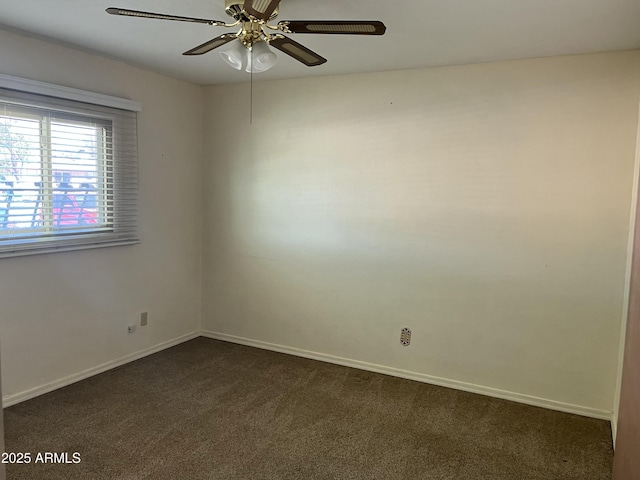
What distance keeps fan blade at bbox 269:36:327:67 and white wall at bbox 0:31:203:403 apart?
5.71ft

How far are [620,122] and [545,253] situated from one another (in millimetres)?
905

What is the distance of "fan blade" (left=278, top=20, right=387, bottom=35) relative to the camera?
1.76 metres

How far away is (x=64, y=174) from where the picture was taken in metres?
3.08

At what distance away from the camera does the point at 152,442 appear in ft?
8.21

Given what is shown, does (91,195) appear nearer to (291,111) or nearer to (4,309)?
(4,309)

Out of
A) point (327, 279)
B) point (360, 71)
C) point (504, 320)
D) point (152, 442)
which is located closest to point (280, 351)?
point (327, 279)

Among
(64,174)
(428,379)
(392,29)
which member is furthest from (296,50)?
(428,379)

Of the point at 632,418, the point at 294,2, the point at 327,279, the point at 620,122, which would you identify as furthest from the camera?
the point at 327,279

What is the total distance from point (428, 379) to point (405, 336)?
356mm

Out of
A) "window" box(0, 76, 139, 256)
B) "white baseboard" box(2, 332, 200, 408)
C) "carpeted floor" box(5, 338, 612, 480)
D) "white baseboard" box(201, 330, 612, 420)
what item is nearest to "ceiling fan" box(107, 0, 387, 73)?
"window" box(0, 76, 139, 256)

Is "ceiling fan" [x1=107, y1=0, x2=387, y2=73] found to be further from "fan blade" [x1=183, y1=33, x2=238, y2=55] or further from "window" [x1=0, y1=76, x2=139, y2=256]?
"window" [x1=0, y1=76, x2=139, y2=256]

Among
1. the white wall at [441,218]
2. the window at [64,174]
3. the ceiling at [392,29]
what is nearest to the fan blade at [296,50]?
the ceiling at [392,29]

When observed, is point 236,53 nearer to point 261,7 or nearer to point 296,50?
point 296,50

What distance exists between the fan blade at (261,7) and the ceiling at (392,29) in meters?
0.50
